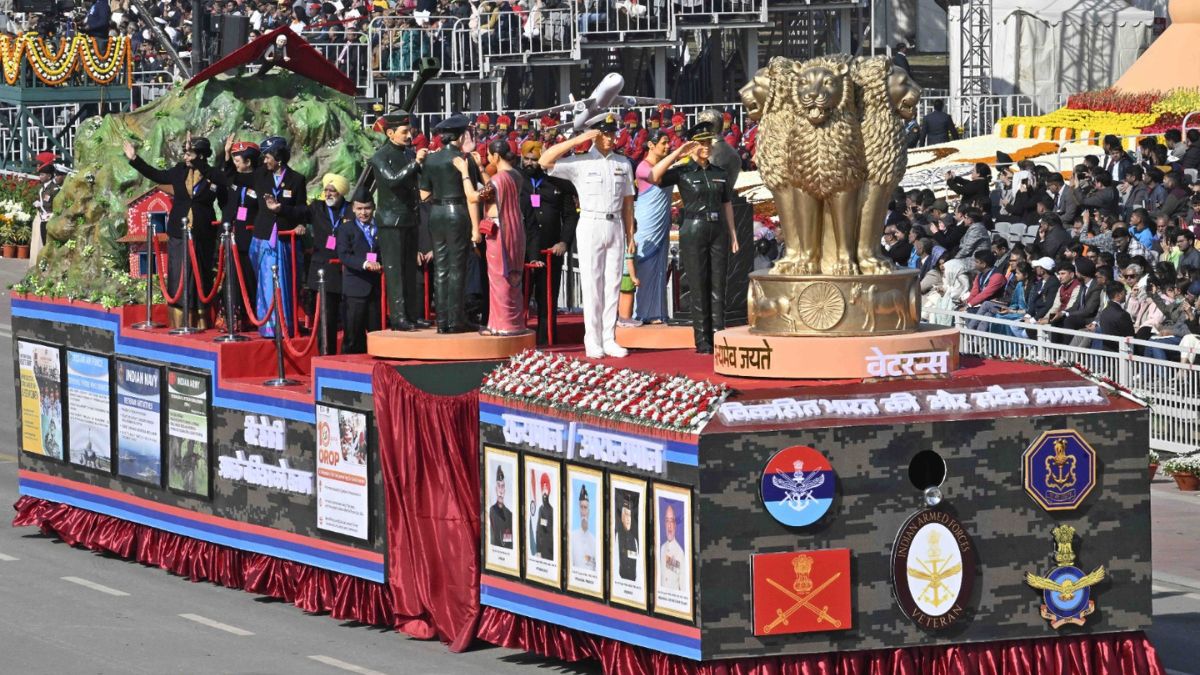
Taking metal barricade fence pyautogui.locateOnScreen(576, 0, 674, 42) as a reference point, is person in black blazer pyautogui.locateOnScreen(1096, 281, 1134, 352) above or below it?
below

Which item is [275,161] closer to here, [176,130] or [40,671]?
[176,130]

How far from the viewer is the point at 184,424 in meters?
20.4

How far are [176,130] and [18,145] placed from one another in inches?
1002

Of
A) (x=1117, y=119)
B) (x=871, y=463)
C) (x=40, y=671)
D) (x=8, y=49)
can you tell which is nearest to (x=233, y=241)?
(x=40, y=671)

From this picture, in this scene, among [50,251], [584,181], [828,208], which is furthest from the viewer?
[50,251]

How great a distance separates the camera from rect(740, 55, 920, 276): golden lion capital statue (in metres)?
16.6

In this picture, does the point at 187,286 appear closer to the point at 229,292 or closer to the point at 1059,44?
the point at 229,292

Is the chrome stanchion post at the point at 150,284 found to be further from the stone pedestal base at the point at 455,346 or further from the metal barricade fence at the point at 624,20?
the metal barricade fence at the point at 624,20

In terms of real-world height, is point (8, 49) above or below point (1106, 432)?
above

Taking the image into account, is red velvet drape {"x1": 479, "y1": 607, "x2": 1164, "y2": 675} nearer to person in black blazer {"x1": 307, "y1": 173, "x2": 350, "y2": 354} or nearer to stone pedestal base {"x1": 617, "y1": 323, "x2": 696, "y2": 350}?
stone pedestal base {"x1": 617, "y1": 323, "x2": 696, "y2": 350}

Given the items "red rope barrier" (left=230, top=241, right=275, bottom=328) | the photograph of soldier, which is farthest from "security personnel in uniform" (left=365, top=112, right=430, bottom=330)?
the photograph of soldier

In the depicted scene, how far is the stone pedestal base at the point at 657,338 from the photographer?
1894cm

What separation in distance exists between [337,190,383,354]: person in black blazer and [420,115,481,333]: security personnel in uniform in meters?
0.94

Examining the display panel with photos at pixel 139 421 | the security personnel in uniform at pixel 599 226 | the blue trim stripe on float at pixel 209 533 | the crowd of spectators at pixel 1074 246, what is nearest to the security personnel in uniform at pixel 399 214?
the security personnel in uniform at pixel 599 226
